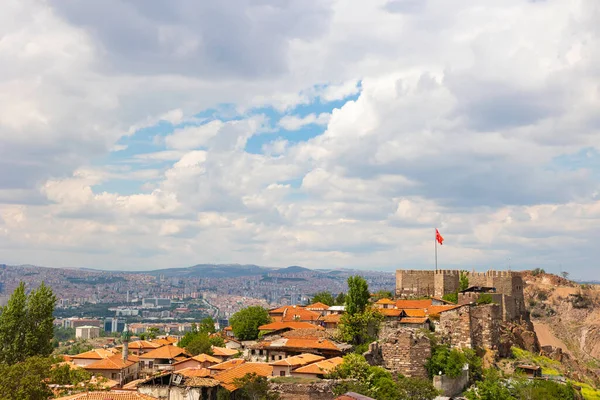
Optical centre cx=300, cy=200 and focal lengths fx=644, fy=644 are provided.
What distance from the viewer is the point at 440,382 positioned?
141ft

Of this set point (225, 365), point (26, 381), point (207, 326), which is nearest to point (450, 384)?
point (225, 365)

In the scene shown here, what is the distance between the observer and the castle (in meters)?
66.8

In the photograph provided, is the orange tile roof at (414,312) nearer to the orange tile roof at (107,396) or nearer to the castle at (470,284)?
the castle at (470,284)

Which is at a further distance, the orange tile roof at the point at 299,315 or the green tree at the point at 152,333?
the green tree at the point at 152,333

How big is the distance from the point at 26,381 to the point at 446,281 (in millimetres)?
49736

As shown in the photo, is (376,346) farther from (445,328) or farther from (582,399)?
(582,399)

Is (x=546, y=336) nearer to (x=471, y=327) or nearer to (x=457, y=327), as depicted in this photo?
(x=471, y=327)

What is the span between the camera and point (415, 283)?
74125 millimetres

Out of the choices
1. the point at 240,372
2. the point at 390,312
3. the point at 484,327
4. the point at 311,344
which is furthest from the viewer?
the point at 390,312

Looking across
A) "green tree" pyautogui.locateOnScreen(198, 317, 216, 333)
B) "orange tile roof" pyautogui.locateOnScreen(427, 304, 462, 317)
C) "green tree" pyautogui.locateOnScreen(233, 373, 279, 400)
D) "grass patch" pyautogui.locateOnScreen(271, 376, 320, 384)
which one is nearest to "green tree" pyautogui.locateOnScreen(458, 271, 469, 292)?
"orange tile roof" pyautogui.locateOnScreen(427, 304, 462, 317)

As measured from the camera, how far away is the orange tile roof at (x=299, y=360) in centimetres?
4156

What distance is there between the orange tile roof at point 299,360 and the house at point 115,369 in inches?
471

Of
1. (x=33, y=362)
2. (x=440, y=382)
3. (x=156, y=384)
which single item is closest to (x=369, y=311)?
(x=440, y=382)

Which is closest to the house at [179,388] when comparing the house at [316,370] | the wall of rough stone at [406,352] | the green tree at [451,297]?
the house at [316,370]
